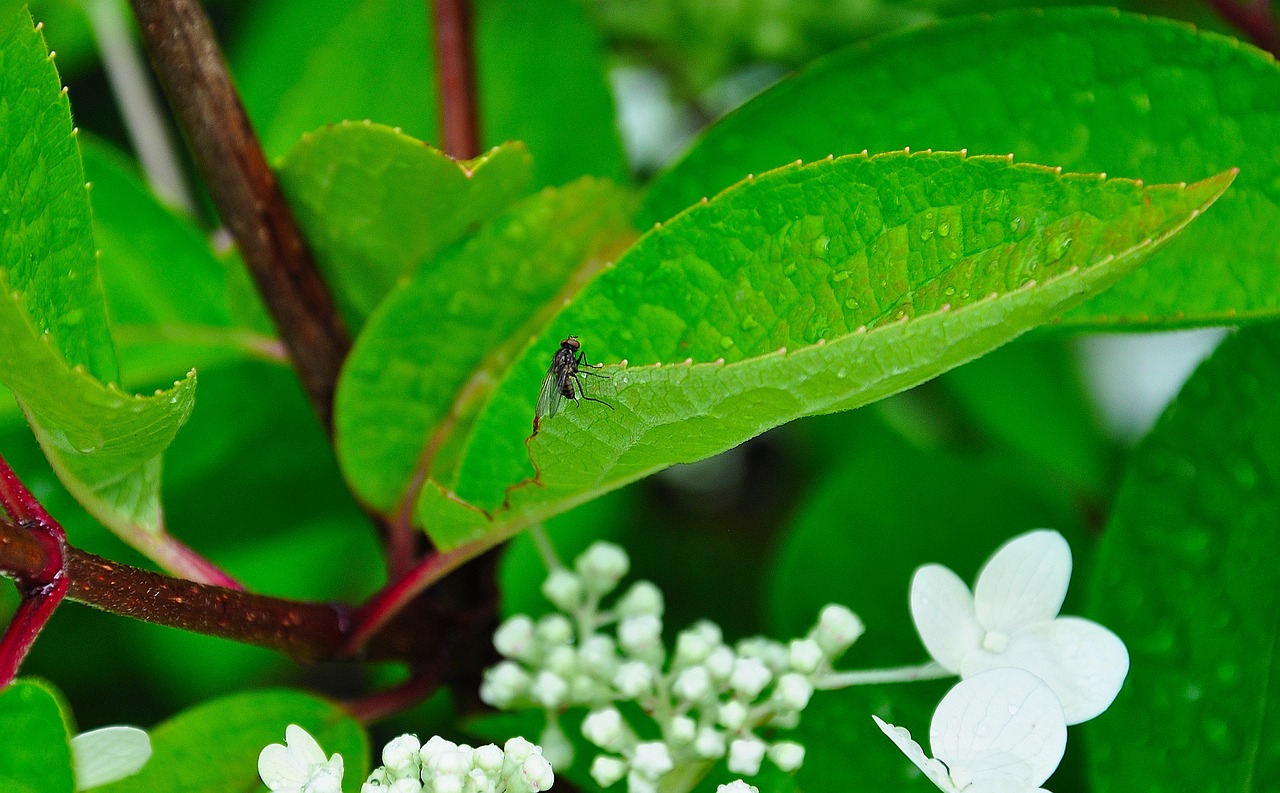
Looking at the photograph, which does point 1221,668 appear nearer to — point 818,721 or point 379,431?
point 818,721

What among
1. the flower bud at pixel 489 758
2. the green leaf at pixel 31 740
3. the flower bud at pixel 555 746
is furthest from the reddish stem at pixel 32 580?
the flower bud at pixel 555 746

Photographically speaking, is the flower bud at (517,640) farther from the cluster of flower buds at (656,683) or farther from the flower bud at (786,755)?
the flower bud at (786,755)

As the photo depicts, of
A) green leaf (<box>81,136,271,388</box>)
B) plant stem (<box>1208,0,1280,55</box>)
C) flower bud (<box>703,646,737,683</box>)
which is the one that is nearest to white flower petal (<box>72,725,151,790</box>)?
flower bud (<box>703,646,737,683</box>)

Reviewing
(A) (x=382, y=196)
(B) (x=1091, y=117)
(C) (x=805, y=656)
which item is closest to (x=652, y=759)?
(C) (x=805, y=656)

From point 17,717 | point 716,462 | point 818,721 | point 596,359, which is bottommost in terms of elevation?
point 716,462

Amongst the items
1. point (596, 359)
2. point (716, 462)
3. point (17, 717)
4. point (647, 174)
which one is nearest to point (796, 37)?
point (647, 174)

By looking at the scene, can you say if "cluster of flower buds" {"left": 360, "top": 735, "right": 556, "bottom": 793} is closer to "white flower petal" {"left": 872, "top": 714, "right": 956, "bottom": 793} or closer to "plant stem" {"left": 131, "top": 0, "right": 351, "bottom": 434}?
"white flower petal" {"left": 872, "top": 714, "right": 956, "bottom": 793}
